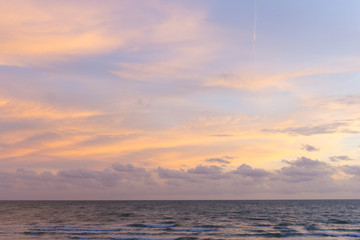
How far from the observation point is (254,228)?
57.1 meters

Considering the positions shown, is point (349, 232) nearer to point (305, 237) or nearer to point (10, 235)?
point (305, 237)

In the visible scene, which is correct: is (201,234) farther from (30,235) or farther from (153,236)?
(30,235)

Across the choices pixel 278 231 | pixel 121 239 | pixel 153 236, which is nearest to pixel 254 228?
pixel 278 231

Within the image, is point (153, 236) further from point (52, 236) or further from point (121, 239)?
point (52, 236)

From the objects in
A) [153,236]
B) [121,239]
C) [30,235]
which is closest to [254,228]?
[153,236]

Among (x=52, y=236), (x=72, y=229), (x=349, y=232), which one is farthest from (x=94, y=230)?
(x=349, y=232)

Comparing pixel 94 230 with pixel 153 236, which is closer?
pixel 153 236

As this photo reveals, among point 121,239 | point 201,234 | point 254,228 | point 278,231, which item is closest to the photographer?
point 121,239

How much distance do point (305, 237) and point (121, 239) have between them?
27.0m

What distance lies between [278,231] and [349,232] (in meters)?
11.9

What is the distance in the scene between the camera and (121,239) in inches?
1780

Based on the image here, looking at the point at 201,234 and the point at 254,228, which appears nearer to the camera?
the point at 201,234

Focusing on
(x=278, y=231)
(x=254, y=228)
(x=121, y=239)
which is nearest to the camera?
(x=121, y=239)

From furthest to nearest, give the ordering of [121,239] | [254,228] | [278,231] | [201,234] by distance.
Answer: [254,228] < [278,231] < [201,234] < [121,239]
